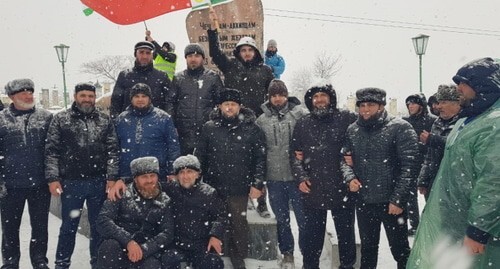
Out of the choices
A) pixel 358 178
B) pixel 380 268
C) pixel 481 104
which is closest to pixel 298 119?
pixel 358 178

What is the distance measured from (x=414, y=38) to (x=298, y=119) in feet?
42.5

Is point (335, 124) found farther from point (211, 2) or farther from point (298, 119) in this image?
point (211, 2)

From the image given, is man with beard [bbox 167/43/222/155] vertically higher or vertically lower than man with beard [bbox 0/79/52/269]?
higher

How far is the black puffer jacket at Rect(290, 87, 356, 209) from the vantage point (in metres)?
4.45

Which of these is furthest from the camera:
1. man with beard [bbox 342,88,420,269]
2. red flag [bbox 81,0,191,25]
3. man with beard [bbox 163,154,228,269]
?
red flag [bbox 81,0,191,25]

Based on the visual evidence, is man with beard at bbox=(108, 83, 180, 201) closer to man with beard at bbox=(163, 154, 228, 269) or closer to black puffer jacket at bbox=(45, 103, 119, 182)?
black puffer jacket at bbox=(45, 103, 119, 182)

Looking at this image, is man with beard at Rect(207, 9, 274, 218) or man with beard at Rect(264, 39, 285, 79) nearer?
man with beard at Rect(207, 9, 274, 218)

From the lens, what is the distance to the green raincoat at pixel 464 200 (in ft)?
8.14

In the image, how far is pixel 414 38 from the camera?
53.0 ft

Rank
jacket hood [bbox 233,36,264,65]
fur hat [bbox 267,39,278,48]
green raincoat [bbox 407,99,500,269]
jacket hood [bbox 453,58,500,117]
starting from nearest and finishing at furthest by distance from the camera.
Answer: green raincoat [bbox 407,99,500,269] → jacket hood [bbox 453,58,500,117] → jacket hood [bbox 233,36,264,65] → fur hat [bbox 267,39,278,48]

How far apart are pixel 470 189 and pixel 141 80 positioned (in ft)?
12.1

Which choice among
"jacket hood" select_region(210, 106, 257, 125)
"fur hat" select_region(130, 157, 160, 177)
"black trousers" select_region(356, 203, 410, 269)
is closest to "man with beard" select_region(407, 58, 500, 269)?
"black trousers" select_region(356, 203, 410, 269)

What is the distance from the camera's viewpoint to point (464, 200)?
8.80 feet

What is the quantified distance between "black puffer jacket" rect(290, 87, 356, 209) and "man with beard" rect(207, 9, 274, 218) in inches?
43.4
